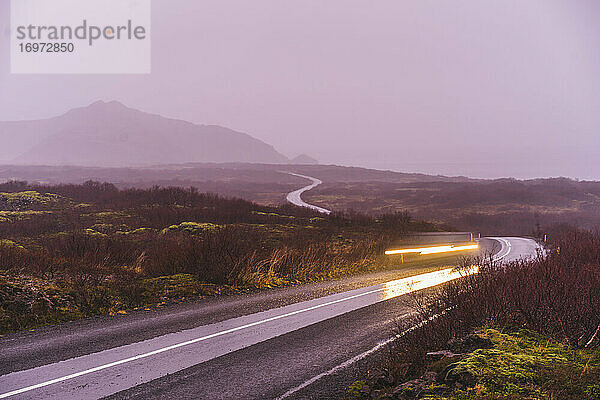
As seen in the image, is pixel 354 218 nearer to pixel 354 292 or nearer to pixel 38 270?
pixel 354 292

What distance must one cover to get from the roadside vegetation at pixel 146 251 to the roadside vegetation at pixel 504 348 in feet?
22.6

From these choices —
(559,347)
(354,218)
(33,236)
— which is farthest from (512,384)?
(354,218)

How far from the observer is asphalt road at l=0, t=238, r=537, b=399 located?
5848 millimetres

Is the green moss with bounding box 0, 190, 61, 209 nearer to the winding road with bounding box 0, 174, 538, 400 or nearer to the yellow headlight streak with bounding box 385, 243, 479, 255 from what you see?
the yellow headlight streak with bounding box 385, 243, 479, 255

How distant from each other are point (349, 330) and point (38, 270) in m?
8.52

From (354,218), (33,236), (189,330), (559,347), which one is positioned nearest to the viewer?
(559,347)

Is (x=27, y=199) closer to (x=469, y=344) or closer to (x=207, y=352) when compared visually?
(x=207, y=352)

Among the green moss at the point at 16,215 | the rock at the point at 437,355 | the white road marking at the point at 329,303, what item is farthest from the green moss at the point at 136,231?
the rock at the point at 437,355

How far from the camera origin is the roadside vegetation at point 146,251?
1040 cm

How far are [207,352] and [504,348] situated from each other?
4.51 metres

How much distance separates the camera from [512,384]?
449cm

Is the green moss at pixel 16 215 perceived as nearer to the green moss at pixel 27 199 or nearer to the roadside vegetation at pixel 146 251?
the roadside vegetation at pixel 146 251

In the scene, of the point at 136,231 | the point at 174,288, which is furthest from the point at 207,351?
the point at 136,231

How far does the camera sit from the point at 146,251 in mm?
17234
